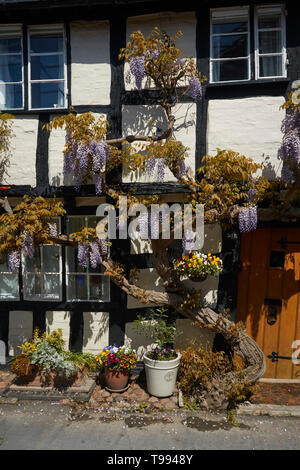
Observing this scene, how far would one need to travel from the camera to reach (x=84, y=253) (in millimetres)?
4617

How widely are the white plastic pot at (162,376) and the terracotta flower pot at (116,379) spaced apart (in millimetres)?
397

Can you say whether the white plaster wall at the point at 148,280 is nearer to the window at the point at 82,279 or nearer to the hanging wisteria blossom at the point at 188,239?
the window at the point at 82,279

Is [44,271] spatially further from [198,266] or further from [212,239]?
[212,239]

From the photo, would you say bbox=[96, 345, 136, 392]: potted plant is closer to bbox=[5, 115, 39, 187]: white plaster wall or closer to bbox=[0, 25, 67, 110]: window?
bbox=[5, 115, 39, 187]: white plaster wall

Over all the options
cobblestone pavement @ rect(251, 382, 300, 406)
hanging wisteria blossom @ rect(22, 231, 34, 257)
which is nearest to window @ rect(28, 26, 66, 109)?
hanging wisteria blossom @ rect(22, 231, 34, 257)

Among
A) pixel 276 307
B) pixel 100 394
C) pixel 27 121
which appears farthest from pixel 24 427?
pixel 27 121

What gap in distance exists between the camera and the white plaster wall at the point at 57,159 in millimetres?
5250

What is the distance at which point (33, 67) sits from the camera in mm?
5590

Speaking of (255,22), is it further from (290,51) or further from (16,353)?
(16,353)

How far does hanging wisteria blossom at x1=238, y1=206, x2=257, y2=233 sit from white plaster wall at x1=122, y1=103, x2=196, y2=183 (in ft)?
3.90

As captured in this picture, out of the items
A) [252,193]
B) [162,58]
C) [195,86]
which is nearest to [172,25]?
[162,58]

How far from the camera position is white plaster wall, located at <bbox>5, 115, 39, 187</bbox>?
17.5 ft

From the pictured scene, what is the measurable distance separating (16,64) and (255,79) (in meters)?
4.25

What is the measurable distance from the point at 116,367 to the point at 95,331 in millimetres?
933
